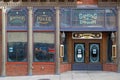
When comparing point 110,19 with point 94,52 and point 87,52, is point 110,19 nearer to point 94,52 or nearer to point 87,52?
point 94,52

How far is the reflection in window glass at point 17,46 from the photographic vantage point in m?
21.1

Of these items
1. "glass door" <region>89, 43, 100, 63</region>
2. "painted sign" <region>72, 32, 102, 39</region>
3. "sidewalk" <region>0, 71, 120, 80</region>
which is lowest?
"sidewalk" <region>0, 71, 120, 80</region>

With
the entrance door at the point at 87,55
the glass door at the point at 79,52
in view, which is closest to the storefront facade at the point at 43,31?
the entrance door at the point at 87,55

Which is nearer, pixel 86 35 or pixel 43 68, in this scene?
pixel 43 68

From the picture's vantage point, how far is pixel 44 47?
69.7 ft

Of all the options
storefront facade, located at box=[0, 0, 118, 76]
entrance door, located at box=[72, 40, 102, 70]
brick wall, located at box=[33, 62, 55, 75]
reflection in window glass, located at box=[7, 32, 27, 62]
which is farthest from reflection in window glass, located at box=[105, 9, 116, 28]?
reflection in window glass, located at box=[7, 32, 27, 62]

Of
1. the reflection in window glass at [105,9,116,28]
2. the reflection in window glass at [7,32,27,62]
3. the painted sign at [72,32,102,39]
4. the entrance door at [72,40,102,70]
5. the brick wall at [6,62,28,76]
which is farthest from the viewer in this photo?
the entrance door at [72,40,102,70]

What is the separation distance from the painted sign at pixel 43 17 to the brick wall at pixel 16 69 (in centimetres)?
295

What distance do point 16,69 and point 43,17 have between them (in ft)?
13.4

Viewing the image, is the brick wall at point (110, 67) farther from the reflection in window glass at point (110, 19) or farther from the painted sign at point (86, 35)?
the reflection in window glass at point (110, 19)

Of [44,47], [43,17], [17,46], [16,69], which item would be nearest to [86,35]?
[44,47]

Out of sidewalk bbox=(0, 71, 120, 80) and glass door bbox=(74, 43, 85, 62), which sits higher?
glass door bbox=(74, 43, 85, 62)

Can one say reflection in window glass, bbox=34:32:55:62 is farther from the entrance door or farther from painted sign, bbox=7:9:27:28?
the entrance door

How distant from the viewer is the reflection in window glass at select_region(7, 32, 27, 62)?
21.1m
